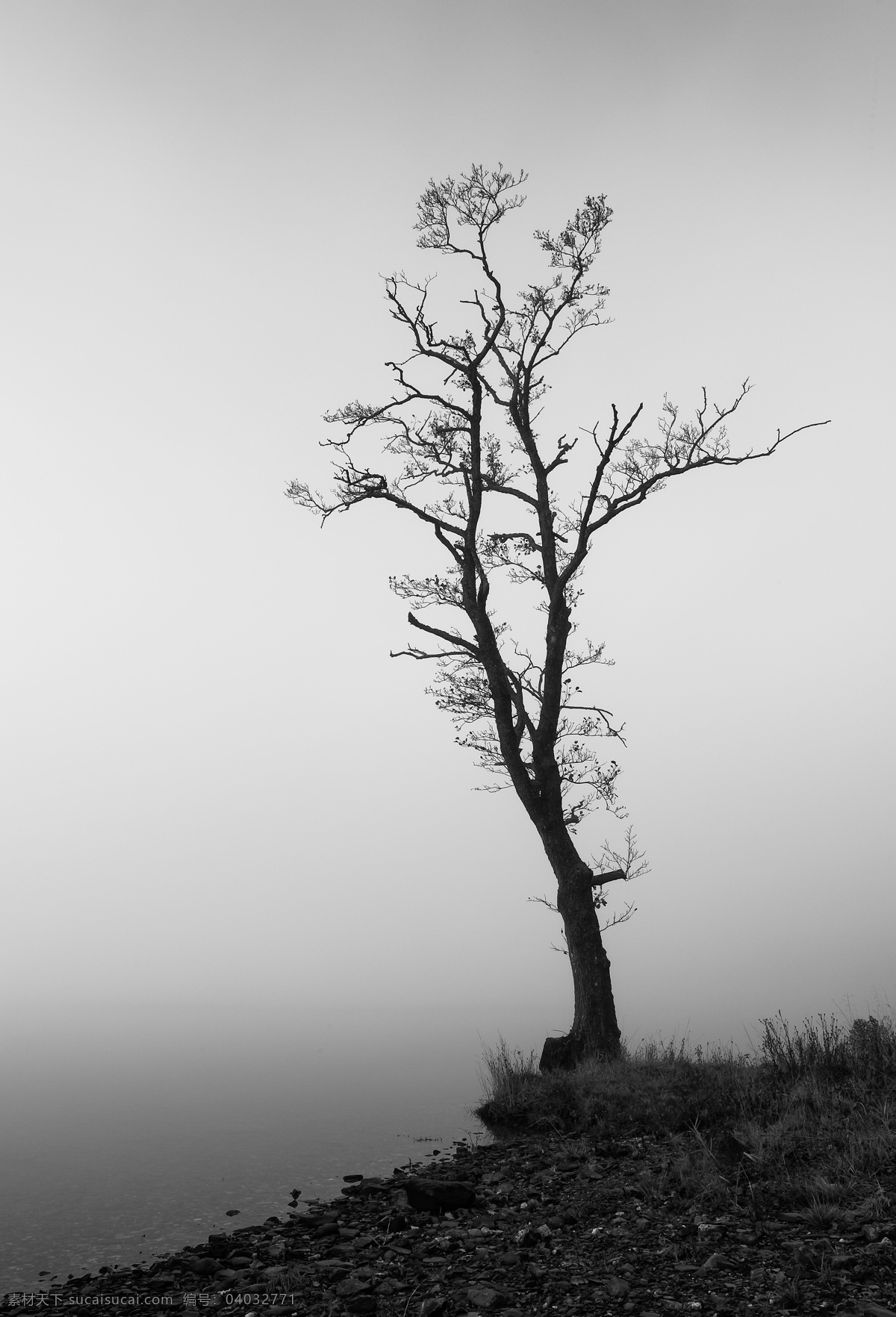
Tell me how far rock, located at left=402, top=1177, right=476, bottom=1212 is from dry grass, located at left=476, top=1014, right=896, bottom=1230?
62.8 inches

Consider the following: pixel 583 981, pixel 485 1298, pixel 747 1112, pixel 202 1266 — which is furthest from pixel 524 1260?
pixel 583 981

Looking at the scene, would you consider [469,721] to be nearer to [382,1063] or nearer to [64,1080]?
[382,1063]

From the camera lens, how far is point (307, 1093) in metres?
14.8

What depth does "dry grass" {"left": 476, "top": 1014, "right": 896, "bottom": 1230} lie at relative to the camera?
7.19 m

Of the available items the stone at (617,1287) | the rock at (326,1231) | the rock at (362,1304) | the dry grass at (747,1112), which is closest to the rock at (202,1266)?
the rock at (326,1231)

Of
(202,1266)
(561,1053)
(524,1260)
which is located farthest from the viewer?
(561,1053)

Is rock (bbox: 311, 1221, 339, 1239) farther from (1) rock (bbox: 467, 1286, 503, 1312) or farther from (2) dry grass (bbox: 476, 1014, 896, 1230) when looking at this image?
(2) dry grass (bbox: 476, 1014, 896, 1230)

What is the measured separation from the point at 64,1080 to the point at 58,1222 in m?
10.0

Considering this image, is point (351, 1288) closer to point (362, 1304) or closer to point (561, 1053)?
point (362, 1304)

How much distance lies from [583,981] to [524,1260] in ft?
25.4

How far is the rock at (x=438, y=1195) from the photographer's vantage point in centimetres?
768

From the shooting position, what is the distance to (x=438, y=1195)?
305 inches

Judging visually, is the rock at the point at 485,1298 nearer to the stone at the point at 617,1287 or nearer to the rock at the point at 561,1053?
the stone at the point at 617,1287

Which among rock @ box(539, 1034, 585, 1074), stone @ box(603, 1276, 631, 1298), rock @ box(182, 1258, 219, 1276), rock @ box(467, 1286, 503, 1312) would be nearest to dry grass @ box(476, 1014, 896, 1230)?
rock @ box(539, 1034, 585, 1074)
